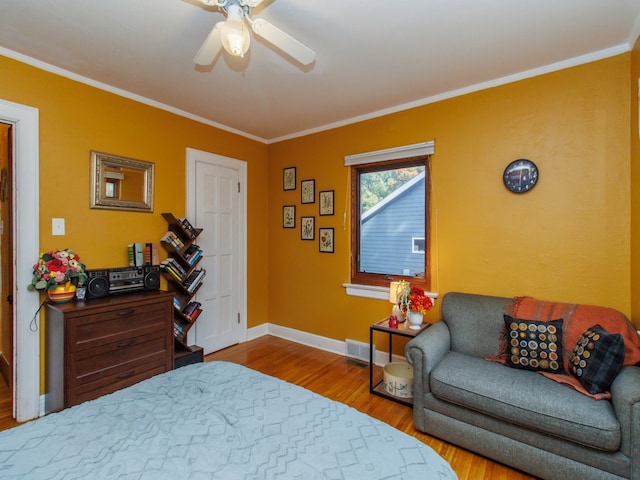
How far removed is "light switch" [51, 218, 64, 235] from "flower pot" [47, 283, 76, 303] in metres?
0.44

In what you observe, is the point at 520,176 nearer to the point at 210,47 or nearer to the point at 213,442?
the point at 210,47

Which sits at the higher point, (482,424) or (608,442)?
(608,442)

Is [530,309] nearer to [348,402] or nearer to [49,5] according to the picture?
[348,402]

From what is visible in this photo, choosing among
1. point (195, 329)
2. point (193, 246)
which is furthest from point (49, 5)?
point (195, 329)

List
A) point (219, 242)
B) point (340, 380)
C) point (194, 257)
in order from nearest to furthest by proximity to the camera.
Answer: point (340, 380) < point (194, 257) < point (219, 242)

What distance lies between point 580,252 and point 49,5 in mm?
3715

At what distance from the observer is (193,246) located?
3.18 metres

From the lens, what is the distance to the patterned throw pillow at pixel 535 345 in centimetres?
194

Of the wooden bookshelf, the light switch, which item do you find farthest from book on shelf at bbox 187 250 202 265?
the light switch

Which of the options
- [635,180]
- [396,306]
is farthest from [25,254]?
[635,180]

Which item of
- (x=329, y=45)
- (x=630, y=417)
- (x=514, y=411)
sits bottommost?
(x=514, y=411)

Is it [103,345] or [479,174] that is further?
[479,174]

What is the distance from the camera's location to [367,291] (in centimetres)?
326

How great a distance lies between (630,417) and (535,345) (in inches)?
22.7
